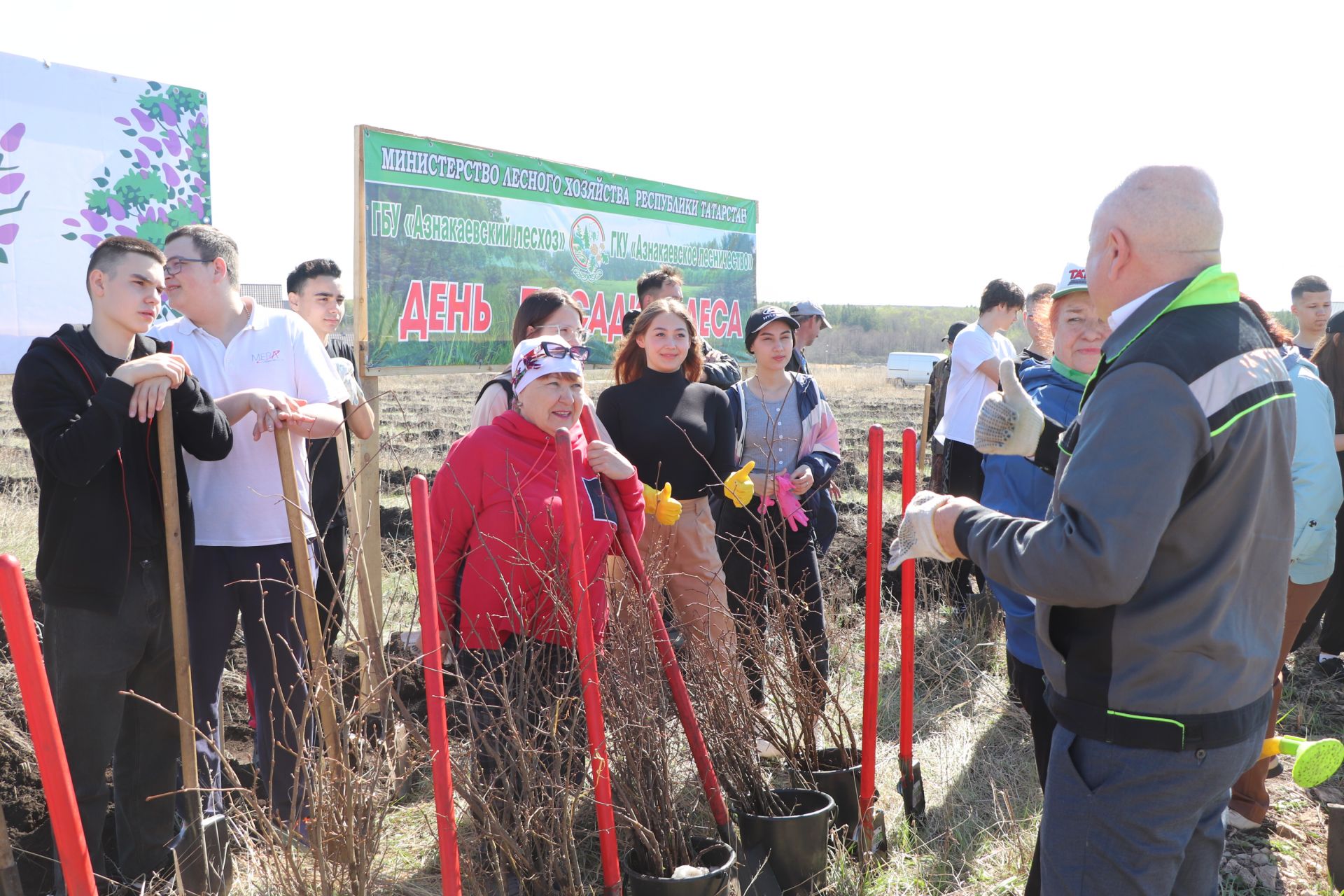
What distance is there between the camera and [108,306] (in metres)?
2.84

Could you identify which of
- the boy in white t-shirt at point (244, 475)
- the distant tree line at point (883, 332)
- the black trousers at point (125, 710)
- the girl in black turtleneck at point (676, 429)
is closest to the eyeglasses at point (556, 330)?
the girl in black turtleneck at point (676, 429)

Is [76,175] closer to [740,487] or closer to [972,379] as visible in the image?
[740,487]

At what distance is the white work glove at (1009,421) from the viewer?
8.05ft

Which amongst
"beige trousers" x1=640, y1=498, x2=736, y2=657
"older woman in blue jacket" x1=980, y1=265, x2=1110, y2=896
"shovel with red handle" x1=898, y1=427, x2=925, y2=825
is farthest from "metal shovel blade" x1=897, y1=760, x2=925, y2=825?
"beige trousers" x1=640, y1=498, x2=736, y2=657

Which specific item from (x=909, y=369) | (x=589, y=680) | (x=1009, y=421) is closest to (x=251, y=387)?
(x=589, y=680)

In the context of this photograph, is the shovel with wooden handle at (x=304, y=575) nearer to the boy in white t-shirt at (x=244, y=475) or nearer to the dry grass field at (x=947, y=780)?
the boy in white t-shirt at (x=244, y=475)

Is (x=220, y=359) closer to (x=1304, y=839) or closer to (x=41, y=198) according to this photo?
(x=41, y=198)

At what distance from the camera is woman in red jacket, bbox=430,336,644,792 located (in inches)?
106

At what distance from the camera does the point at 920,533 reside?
2.01m

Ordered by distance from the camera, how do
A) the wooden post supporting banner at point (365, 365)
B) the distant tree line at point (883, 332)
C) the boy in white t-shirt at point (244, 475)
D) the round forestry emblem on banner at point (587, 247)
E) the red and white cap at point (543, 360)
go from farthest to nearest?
the distant tree line at point (883, 332) < the round forestry emblem on banner at point (587, 247) < the wooden post supporting banner at point (365, 365) < the boy in white t-shirt at point (244, 475) < the red and white cap at point (543, 360)

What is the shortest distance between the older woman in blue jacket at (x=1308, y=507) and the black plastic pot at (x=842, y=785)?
146 centimetres

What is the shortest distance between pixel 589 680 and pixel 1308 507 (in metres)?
3.03

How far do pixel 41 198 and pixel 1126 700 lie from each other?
18.3 feet

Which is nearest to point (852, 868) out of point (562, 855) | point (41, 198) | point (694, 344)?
point (562, 855)
